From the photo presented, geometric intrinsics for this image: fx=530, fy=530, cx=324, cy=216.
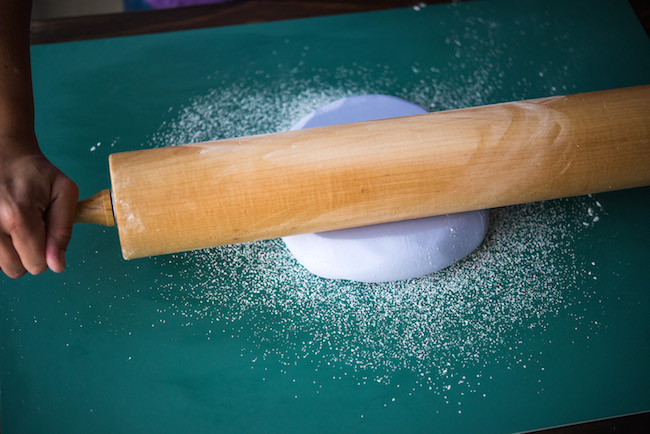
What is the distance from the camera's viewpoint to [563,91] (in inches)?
61.2

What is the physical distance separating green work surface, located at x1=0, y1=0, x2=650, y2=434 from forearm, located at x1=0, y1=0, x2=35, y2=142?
319mm

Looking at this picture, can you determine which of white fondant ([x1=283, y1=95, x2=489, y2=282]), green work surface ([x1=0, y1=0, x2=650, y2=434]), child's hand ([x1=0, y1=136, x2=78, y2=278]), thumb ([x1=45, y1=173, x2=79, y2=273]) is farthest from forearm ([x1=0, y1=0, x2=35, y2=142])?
white fondant ([x1=283, y1=95, x2=489, y2=282])

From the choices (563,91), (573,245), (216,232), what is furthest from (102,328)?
(563,91)

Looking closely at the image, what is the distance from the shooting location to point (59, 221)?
984 millimetres

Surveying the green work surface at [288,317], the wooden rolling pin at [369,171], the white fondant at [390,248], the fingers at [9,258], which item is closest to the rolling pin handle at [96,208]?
the wooden rolling pin at [369,171]

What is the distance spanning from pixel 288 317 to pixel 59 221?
0.52 metres

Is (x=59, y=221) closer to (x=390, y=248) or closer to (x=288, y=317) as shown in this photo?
(x=288, y=317)

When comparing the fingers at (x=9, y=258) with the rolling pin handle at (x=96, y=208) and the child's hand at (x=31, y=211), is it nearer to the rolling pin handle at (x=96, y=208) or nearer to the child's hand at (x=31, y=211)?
the child's hand at (x=31, y=211)

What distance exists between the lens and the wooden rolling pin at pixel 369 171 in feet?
3.36

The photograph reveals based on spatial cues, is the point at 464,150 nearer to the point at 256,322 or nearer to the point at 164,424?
the point at 256,322

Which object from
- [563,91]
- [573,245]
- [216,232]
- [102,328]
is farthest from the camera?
[563,91]

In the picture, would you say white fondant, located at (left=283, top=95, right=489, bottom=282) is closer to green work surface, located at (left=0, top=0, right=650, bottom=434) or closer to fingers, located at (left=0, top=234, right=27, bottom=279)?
green work surface, located at (left=0, top=0, right=650, bottom=434)

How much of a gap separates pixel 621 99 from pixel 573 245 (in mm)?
363

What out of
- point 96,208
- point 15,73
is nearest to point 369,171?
point 96,208
